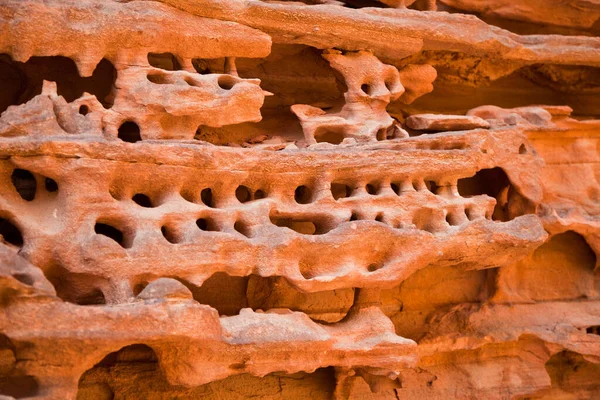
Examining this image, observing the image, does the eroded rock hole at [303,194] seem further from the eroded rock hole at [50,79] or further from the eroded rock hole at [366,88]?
the eroded rock hole at [50,79]

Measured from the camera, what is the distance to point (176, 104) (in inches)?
131

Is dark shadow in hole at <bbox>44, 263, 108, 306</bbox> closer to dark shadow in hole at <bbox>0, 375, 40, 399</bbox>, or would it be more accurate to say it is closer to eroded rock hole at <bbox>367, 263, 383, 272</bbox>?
dark shadow in hole at <bbox>0, 375, 40, 399</bbox>

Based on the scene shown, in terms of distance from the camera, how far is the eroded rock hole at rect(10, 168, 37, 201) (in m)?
3.13

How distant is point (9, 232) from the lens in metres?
3.08

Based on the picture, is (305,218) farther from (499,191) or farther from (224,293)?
(499,191)

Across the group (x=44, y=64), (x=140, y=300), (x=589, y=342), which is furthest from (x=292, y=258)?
(x=589, y=342)

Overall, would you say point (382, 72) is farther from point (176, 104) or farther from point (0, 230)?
point (0, 230)

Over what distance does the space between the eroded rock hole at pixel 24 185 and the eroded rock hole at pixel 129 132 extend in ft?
1.66

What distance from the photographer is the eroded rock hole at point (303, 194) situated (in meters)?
3.62

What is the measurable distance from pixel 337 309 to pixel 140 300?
1445 mm

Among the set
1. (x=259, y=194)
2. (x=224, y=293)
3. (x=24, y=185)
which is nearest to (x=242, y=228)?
(x=259, y=194)

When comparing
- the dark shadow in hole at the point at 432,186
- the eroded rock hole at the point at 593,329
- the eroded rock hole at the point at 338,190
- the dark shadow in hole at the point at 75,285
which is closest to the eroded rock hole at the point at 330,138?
the eroded rock hole at the point at 338,190

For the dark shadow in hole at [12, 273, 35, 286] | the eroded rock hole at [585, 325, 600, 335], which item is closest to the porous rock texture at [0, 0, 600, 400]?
the dark shadow in hole at [12, 273, 35, 286]

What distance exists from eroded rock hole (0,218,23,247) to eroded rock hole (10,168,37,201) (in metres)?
0.12
